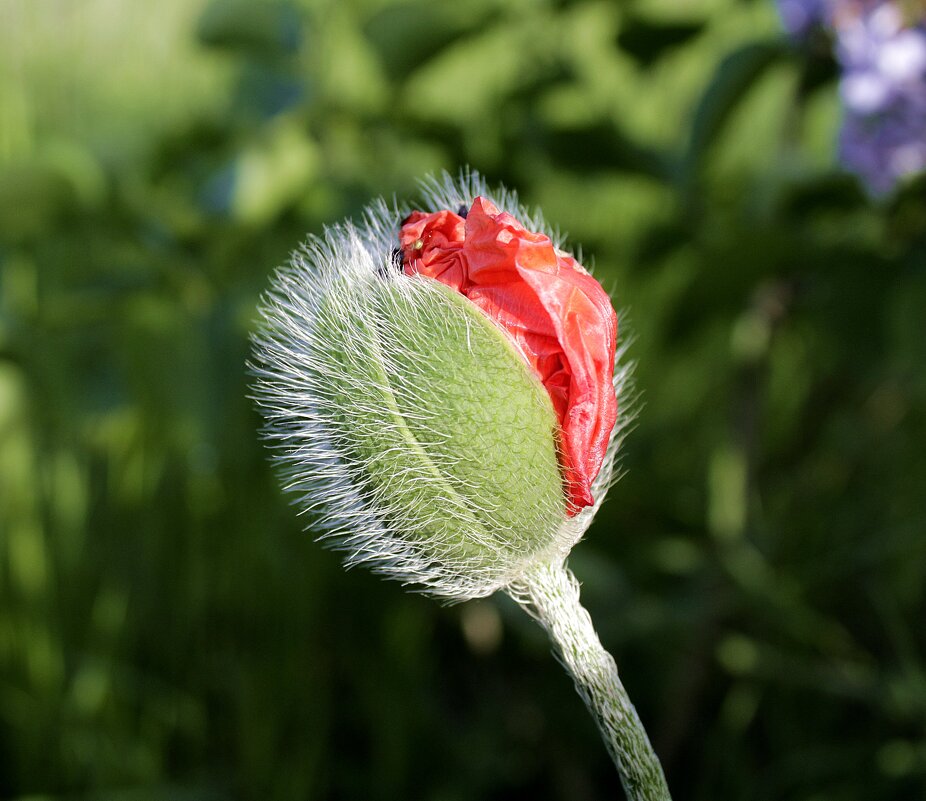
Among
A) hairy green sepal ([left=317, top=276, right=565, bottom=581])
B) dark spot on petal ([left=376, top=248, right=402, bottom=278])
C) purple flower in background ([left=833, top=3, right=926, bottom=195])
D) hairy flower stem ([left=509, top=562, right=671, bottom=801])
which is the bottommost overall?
hairy flower stem ([left=509, top=562, right=671, bottom=801])

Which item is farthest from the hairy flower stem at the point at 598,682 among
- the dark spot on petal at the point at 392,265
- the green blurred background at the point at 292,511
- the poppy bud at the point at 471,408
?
the green blurred background at the point at 292,511

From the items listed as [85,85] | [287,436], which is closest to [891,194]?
[287,436]

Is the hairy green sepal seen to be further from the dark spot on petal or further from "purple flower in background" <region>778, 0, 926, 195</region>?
"purple flower in background" <region>778, 0, 926, 195</region>

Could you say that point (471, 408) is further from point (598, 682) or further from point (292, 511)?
point (292, 511)

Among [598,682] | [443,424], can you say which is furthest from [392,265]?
[598,682]

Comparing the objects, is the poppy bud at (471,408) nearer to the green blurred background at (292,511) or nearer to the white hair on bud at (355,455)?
the white hair on bud at (355,455)

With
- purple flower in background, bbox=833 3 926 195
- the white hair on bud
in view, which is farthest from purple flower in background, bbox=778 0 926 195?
the white hair on bud
